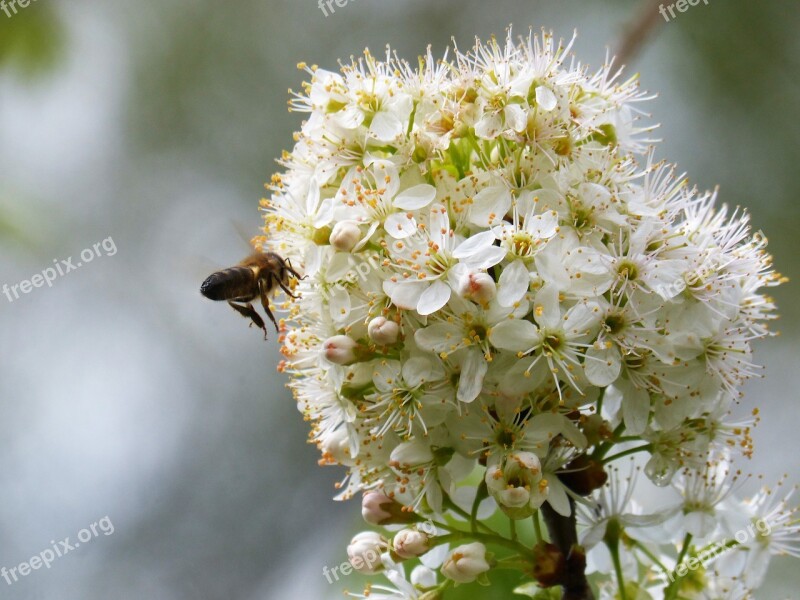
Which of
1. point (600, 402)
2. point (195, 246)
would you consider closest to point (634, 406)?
point (600, 402)

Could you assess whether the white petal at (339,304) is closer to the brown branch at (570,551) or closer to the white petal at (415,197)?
the white petal at (415,197)

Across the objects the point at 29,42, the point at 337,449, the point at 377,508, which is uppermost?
the point at 29,42

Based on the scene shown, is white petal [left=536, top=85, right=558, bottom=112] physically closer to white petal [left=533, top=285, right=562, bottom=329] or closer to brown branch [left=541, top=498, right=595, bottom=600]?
white petal [left=533, top=285, right=562, bottom=329]

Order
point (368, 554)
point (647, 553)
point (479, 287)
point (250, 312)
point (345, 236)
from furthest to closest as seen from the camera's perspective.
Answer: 1. point (250, 312)
2. point (647, 553)
3. point (368, 554)
4. point (345, 236)
5. point (479, 287)

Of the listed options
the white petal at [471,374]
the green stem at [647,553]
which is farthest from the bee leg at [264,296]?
the green stem at [647,553]

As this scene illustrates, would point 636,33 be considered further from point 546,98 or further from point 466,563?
point 466,563

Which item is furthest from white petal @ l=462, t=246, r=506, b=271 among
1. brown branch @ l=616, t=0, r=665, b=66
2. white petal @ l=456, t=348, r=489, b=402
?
brown branch @ l=616, t=0, r=665, b=66

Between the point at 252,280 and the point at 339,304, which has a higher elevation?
the point at 252,280
